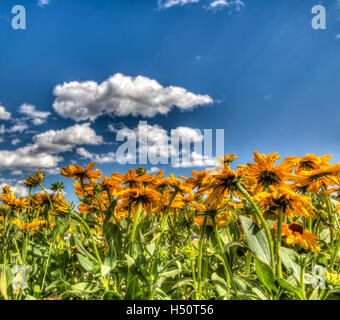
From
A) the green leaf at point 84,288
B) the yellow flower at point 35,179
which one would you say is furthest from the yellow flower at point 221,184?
the yellow flower at point 35,179

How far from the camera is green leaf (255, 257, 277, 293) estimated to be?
0.73 metres

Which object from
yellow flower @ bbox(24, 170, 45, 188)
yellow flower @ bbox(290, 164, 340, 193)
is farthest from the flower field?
yellow flower @ bbox(24, 170, 45, 188)

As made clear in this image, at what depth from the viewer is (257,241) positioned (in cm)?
80

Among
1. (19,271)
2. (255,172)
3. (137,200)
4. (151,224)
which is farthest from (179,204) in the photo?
(19,271)

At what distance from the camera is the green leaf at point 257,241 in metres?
0.78

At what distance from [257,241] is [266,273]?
0.10 m

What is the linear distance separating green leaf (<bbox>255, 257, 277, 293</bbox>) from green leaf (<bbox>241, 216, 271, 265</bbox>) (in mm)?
38

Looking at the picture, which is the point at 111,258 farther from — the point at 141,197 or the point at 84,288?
the point at 141,197

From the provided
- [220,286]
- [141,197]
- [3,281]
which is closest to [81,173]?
[141,197]

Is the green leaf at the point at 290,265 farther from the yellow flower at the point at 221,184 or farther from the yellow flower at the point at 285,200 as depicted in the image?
the yellow flower at the point at 221,184

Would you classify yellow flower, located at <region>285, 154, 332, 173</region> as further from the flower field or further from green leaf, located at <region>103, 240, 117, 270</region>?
green leaf, located at <region>103, 240, 117, 270</region>

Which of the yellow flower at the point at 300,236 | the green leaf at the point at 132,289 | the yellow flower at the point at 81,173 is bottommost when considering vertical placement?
the green leaf at the point at 132,289

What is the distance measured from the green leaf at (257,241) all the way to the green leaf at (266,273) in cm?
4
